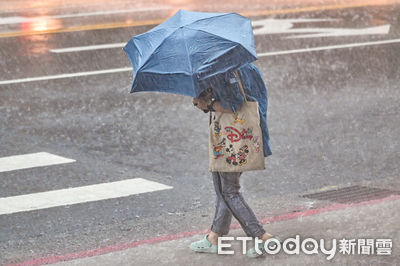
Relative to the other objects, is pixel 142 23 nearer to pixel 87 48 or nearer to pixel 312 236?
pixel 87 48

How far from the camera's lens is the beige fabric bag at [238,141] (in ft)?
18.9

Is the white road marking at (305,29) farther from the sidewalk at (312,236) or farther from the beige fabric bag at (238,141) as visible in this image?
the beige fabric bag at (238,141)

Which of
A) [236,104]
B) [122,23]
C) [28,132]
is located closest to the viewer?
[236,104]

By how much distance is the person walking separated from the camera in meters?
5.70

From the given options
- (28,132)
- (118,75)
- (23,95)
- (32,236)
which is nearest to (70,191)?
(32,236)

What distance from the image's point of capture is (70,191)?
807 cm

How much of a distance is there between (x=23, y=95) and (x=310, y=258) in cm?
675

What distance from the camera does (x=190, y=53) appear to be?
5488 mm

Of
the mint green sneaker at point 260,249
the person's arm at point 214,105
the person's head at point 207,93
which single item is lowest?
the mint green sneaker at point 260,249

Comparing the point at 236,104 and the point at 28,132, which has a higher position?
the point at 236,104

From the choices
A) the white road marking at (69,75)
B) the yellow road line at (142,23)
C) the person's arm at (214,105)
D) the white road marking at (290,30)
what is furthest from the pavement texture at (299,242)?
the yellow road line at (142,23)

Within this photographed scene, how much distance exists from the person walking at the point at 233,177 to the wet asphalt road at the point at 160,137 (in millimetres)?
855

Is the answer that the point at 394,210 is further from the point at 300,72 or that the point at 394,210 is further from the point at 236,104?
the point at 300,72

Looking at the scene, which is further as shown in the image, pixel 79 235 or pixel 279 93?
pixel 279 93
